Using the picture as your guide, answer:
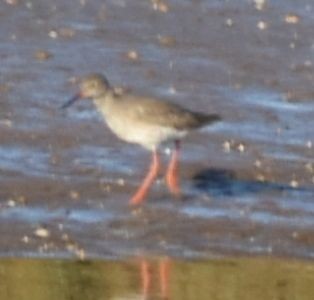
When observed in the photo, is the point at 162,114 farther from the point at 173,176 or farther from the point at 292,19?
the point at 292,19

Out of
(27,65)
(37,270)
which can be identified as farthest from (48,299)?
(27,65)

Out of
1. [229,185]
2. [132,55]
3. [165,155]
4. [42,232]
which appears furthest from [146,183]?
[132,55]

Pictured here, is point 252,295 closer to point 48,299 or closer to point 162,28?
→ point 48,299

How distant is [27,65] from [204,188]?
11.0 feet

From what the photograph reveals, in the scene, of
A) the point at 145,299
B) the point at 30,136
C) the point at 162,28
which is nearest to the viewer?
the point at 145,299

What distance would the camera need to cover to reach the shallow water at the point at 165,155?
11.7 meters

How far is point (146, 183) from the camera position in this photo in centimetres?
1228

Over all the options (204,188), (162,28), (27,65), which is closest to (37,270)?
(204,188)

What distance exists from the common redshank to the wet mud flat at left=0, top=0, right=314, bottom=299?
159mm

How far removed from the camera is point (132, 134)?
1224 centimetres

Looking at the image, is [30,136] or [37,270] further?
[30,136]

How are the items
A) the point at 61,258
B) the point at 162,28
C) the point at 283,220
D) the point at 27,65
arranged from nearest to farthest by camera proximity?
1. the point at 61,258
2. the point at 283,220
3. the point at 27,65
4. the point at 162,28

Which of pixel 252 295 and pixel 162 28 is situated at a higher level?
pixel 162 28

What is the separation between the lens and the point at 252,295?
413 inches
